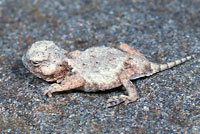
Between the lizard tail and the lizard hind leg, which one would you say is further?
the lizard tail

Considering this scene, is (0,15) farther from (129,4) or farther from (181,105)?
(181,105)

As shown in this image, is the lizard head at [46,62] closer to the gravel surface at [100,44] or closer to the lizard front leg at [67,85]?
the lizard front leg at [67,85]

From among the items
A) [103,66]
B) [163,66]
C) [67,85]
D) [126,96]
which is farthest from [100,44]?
[126,96]

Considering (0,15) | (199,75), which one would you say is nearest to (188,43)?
(199,75)

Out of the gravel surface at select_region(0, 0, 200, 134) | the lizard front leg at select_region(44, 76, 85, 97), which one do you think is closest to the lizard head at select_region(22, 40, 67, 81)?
the lizard front leg at select_region(44, 76, 85, 97)

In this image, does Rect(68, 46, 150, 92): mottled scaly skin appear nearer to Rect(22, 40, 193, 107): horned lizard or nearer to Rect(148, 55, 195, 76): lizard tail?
Rect(22, 40, 193, 107): horned lizard

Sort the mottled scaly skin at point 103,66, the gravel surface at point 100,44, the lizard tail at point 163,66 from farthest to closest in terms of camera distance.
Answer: the lizard tail at point 163,66, the mottled scaly skin at point 103,66, the gravel surface at point 100,44

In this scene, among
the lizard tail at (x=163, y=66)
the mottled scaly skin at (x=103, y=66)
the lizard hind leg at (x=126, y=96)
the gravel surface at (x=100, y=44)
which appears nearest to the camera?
the gravel surface at (x=100, y=44)

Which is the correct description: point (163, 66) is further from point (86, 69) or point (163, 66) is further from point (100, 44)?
point (100, 44)

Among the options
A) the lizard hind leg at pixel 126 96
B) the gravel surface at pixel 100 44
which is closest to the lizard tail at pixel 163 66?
the gravel surface at pixel 100 44
